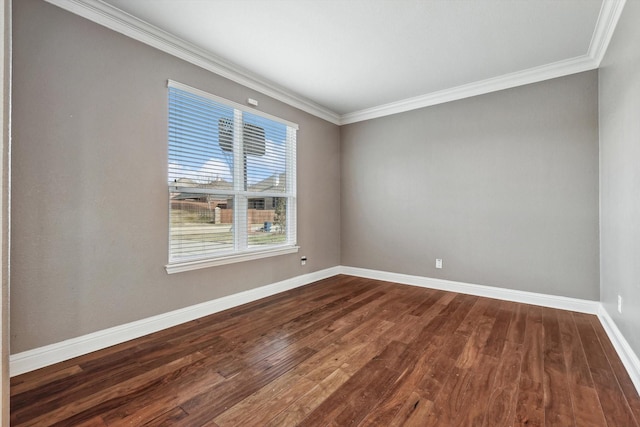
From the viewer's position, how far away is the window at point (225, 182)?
2.82 meters

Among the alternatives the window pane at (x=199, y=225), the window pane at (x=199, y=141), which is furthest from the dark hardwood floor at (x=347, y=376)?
the window pane at (x=199, y=141)

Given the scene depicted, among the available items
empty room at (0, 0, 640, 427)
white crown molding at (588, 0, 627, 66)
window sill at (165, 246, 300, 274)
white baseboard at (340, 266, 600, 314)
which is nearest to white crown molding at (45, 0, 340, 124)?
empty room at (0, 0, 640, 427)

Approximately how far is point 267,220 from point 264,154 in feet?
2.80

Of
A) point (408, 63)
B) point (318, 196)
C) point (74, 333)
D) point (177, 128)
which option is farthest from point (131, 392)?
point (408, 63)

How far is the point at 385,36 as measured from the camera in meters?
2.64

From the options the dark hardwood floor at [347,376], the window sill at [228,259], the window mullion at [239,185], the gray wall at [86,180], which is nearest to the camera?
the dark hardwood floor at [347,376]

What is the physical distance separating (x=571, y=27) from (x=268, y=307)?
12.9 feet

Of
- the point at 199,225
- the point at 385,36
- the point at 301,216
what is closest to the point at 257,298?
the point at 199,225

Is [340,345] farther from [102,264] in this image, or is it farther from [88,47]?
[88,47]

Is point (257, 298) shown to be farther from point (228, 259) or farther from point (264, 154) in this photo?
point (264, 154)

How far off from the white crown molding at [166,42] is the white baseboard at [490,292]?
A: 2.92m

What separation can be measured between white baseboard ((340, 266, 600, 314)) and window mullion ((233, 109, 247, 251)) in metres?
2.18

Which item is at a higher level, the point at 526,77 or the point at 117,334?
the point at 526,77

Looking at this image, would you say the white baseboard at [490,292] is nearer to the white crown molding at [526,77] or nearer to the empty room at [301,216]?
the empty room at [301,216]
